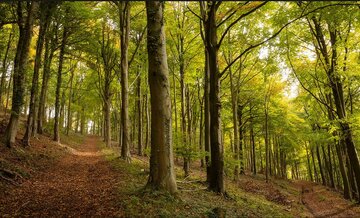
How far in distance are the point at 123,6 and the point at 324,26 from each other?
1178 centimetres

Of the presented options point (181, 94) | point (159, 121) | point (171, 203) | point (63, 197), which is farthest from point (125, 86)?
point (171, 203)

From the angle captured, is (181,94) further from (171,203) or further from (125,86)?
(171,203)

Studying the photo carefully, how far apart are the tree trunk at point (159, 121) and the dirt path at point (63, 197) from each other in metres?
1.38

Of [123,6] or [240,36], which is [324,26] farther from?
[123,6]

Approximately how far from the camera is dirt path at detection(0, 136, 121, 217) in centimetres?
629

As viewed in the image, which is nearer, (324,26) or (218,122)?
(218,122)

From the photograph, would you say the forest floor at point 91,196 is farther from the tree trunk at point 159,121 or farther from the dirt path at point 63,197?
the tree trunk at point 159,121

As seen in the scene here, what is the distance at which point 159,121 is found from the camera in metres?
7.48

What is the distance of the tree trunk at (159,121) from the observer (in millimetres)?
7422

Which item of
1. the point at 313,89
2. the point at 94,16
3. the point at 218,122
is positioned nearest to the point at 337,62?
the point at 313,89

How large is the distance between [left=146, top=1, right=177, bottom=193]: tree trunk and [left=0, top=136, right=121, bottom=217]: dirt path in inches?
Result: 54.5

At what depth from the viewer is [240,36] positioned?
17.3 meters

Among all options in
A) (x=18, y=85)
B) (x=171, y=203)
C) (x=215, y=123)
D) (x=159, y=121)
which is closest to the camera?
(x=171, y=203)

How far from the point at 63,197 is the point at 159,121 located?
140 inches
